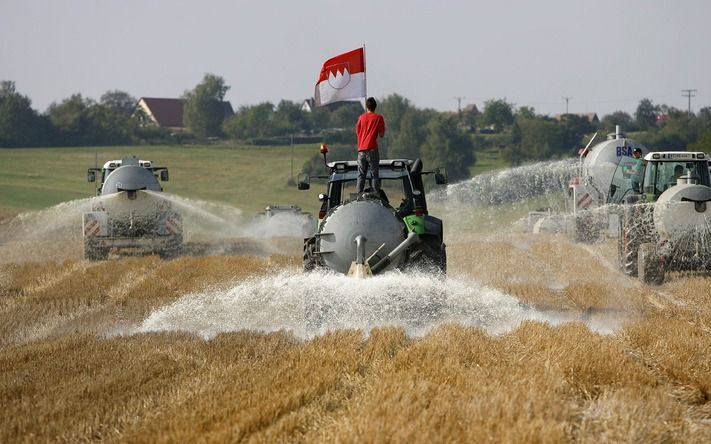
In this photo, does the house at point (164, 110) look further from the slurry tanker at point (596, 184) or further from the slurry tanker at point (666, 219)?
the slurry tanker at point (666, 219)

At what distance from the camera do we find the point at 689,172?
2089 cm

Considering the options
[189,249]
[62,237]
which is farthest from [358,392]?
[62,237]

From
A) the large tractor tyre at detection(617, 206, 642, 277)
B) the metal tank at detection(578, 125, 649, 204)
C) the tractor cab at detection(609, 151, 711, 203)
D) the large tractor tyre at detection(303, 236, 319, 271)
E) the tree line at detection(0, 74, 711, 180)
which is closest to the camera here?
Answer: the large tractor tyre at detection(303, 236, 319, 271)

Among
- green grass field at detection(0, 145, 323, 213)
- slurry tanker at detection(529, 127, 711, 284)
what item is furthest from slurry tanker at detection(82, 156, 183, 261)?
green grass field at detection(0, 145, 323, 213)

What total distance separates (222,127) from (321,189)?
40.2 metres

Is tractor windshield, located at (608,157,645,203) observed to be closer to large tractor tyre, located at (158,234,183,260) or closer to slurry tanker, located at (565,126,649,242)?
slurry tanker, located at (565,126,649,242)

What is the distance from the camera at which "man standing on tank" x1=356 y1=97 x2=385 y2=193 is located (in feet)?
45.6

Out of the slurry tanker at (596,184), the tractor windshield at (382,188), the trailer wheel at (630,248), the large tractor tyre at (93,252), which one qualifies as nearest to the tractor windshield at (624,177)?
the slurry tanker at (596,184)

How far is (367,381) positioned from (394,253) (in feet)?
14.7

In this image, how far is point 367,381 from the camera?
8750 millimetres

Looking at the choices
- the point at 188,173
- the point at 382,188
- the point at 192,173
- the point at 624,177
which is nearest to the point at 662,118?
the point at 192,173

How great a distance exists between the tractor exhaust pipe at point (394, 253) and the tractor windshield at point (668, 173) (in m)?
9.96

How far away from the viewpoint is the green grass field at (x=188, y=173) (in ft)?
205

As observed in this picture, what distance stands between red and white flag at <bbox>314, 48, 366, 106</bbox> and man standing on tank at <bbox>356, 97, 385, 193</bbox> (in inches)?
112
